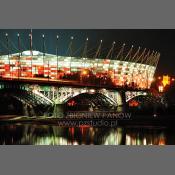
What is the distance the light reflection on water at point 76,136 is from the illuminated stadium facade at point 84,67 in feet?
4.62

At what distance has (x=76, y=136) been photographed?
51.7ft

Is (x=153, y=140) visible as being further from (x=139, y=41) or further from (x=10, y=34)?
(x=10, y=34)

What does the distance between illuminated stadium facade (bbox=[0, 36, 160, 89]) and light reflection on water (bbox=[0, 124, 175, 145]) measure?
1.41 meters

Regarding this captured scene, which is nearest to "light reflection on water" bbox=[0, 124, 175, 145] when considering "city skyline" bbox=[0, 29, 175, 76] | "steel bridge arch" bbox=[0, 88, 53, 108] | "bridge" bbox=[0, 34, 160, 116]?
"bridge" bbox=[0, 34, 160, 116]

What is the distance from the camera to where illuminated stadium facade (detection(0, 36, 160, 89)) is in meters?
16.0

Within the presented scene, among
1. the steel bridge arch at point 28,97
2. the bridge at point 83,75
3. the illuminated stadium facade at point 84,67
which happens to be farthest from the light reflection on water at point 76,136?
the illuminated stadium facade at point 84,67

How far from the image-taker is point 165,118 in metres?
15.7

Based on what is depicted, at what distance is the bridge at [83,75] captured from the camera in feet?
52.3

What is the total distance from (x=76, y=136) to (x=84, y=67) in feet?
6.38

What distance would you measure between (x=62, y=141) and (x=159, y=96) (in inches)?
114

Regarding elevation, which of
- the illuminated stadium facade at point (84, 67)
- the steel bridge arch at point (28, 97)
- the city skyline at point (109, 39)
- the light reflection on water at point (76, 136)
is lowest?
the light reflection on water at point (76, 136)

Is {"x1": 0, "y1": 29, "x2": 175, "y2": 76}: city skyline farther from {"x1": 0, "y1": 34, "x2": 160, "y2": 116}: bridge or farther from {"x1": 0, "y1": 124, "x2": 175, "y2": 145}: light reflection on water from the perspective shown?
{"x1": 0, "y1": 124, "x2": 175, "y2": 145}: light reflection on water

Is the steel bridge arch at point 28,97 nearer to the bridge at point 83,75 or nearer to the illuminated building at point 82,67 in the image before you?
the bridge at point 83,75

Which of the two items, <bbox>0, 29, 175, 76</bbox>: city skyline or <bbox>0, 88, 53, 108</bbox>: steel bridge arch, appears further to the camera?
<bbox>0, 88, 53, 108</bbox>: steel bridge arch
